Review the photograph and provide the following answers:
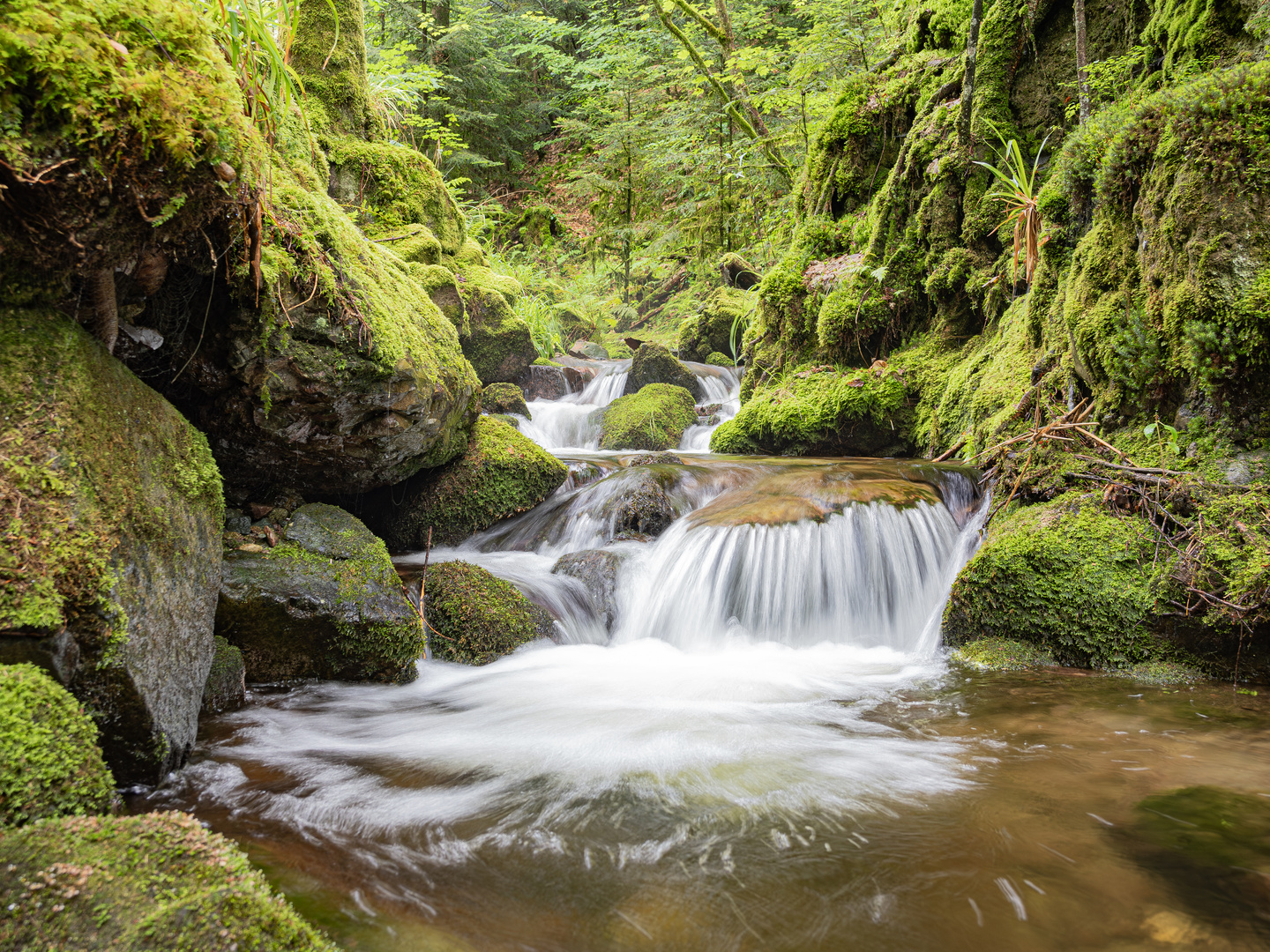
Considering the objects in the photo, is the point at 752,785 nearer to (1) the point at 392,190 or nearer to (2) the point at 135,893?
(2) the point at 135,893

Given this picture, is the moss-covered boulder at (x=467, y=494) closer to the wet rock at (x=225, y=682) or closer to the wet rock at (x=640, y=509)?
the wet rock at (x=640, y=509)

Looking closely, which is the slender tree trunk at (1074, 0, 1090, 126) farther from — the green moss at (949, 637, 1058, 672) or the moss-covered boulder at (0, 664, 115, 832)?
the moss-covered boulder at (0, 664, 115, 832)

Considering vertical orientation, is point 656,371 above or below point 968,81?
below

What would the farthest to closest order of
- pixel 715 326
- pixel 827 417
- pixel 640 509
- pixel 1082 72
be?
pixel 715 326, pixel 827 417, pixel 640 509, pixel 1082 72

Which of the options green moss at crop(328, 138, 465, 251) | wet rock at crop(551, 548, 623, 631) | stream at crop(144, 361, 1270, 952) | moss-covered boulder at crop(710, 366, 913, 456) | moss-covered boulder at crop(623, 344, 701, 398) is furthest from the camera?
moss-covered boulder at crop(623, 344, 701, 398)

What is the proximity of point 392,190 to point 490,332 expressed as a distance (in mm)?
2707

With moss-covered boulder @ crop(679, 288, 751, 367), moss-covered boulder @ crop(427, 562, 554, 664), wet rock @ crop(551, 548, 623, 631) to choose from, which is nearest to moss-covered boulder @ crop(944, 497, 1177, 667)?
wet rock @ crop(551, 548, 623, 631)

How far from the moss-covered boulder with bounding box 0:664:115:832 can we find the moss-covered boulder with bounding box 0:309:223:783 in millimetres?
140

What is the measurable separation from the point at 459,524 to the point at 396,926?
471 centimetres

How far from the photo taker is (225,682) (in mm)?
3424

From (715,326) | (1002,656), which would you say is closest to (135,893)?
(1002,656)

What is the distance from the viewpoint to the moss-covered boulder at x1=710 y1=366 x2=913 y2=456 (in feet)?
25.9

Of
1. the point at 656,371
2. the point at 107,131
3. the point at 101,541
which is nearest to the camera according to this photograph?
the point at 107,131

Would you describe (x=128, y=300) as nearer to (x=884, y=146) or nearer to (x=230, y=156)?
(x=230, y=156)
